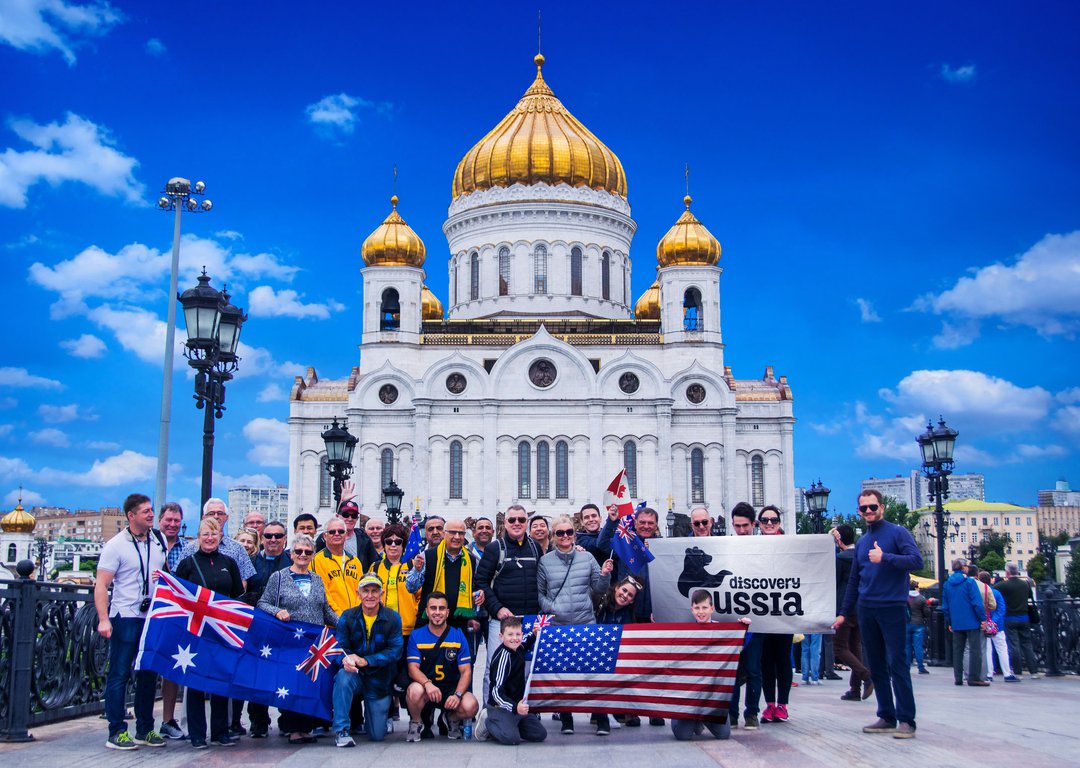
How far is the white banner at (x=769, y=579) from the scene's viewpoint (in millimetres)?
10945

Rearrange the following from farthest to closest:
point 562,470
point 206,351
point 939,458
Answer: point 562,470
point 939,458
point 206,351

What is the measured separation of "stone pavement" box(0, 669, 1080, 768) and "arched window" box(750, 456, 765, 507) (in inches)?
1525

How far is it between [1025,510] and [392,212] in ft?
330

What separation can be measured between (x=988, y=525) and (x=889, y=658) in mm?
124001

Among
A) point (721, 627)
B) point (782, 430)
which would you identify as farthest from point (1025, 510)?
point (721, 627)

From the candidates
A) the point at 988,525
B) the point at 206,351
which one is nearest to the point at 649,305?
the point at 206,351

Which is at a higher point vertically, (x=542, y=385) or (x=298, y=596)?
(x=542, y=385)

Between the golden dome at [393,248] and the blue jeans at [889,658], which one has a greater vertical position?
the golden dome at [393,248]

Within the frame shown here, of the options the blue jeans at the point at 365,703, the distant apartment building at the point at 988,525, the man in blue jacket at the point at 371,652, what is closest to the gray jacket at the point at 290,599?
the man in blue jacket at the point at 371,652

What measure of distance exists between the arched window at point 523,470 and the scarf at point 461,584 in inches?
1460

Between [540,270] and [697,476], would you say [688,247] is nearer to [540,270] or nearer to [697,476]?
[540,270]

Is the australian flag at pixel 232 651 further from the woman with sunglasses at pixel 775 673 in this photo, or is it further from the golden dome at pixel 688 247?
the golden dome at pixel 688 247

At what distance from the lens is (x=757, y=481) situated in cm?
5022

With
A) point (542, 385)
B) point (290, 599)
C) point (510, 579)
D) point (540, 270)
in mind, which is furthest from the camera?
point (540, 270)
